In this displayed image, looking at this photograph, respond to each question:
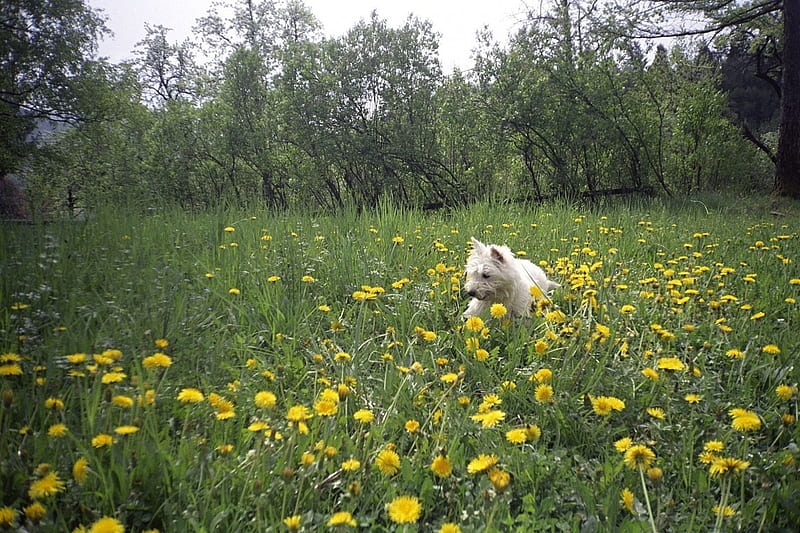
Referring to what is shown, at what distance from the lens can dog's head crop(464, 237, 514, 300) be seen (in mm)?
3262

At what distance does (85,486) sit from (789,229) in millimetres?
→ 7832

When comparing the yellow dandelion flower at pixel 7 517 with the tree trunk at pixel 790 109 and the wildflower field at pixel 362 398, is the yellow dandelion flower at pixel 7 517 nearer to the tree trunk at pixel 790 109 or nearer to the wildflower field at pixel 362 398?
the wildflower field at pixel 362 398

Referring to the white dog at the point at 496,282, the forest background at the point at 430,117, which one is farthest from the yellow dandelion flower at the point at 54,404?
the forest background at the point at 430,117

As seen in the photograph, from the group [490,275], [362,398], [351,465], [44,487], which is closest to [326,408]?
[351,465]

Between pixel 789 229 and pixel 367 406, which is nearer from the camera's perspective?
pixel 367 406

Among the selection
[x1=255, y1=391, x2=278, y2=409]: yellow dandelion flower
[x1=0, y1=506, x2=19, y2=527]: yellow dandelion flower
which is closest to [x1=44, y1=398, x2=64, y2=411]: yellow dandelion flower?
[x1=0, y1=506, x2=19, y2=527]: yellow dandelion flower

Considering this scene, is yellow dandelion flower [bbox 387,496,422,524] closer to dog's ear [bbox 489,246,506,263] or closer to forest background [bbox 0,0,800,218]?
dog's ear [bbox 489,246,506,263]

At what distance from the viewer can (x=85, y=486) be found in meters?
1.30

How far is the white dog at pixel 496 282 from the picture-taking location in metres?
3.28

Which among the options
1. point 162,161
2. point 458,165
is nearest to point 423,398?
point 458,165

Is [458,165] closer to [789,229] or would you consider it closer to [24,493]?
[789,229]

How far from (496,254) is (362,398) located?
174 cm

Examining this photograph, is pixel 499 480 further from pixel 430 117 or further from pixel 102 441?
pixel 430 117

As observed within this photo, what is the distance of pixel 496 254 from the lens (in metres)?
3.38
